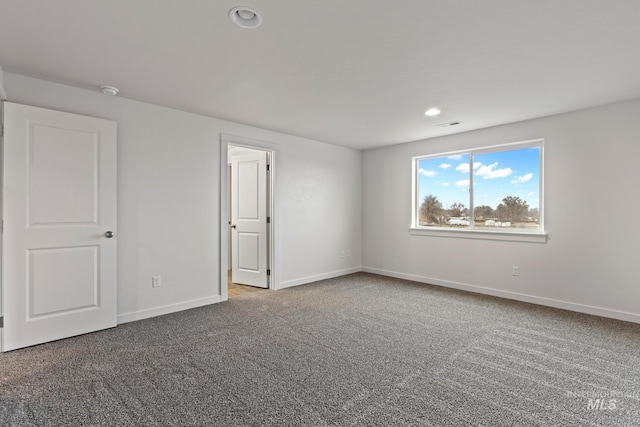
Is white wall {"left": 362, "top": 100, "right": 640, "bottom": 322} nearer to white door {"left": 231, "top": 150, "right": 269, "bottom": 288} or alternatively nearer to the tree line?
the tree line

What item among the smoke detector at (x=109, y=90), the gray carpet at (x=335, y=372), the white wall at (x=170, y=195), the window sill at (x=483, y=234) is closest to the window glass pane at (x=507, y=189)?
the window sill at (x=483, y=234)

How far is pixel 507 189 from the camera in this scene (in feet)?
14.4

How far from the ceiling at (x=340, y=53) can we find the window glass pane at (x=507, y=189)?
2.52 feet

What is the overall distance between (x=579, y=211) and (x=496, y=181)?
40.8 inches

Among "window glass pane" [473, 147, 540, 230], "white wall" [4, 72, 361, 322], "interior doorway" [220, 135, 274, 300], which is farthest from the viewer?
"interior doorway" [220, 135, 274, 300]

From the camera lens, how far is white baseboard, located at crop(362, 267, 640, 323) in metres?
3.46

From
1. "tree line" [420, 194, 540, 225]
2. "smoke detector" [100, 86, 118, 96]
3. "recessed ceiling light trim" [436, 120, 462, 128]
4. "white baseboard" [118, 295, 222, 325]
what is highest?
"recessed ceiling light trim" [436, 120, 462, 128]

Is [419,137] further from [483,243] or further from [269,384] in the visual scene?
[269,384]

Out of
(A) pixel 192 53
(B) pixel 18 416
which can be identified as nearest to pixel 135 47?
(A) pixel 192 53

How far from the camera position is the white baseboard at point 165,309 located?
11.0 ft

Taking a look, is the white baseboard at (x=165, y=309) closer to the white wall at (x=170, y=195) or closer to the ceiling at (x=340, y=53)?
the white wall at (x=170, y=195)

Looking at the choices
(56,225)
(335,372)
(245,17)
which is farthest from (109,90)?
(335,372)

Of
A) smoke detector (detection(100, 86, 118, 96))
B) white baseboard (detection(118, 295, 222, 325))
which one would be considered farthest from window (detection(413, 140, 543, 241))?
smoke detector (detection(100, 86, 118, 96))

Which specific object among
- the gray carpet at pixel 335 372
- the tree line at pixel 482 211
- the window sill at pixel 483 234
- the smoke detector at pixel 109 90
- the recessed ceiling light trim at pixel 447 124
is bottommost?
the gray carpet at pixel 335 372
